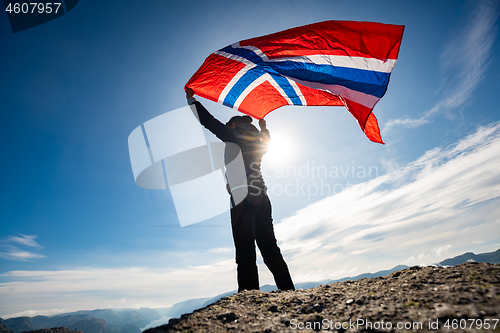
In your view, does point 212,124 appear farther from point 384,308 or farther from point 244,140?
point 384,308

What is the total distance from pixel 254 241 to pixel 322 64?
4.13 m

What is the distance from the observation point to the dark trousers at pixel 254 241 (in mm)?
3141

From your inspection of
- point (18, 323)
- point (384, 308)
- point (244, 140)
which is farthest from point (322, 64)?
point (18, 323)

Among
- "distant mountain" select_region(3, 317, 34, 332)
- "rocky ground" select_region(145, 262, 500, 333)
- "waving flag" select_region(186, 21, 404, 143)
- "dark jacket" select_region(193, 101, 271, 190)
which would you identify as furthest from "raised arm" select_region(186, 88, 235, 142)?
"distant mountain" select_region(3, 317, 34, 332)

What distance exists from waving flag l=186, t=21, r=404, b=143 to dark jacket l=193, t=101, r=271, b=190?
5.82 feet

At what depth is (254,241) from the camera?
3.33 metres

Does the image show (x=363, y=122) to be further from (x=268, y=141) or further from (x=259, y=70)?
(x=259, y=70)

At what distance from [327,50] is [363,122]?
181 centimetres

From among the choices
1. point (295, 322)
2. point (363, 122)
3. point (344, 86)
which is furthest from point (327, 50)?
point (295, 322)

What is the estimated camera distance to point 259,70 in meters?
5.38

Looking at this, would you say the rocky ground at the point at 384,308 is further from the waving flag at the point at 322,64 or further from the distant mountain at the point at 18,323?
the distant mountain at the point at 18,323

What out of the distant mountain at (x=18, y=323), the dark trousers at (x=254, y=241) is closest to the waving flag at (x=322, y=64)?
the dark trousers at (x=254, y=241)

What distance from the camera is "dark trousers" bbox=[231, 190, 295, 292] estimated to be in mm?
3141

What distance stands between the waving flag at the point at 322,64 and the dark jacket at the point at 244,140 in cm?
177
